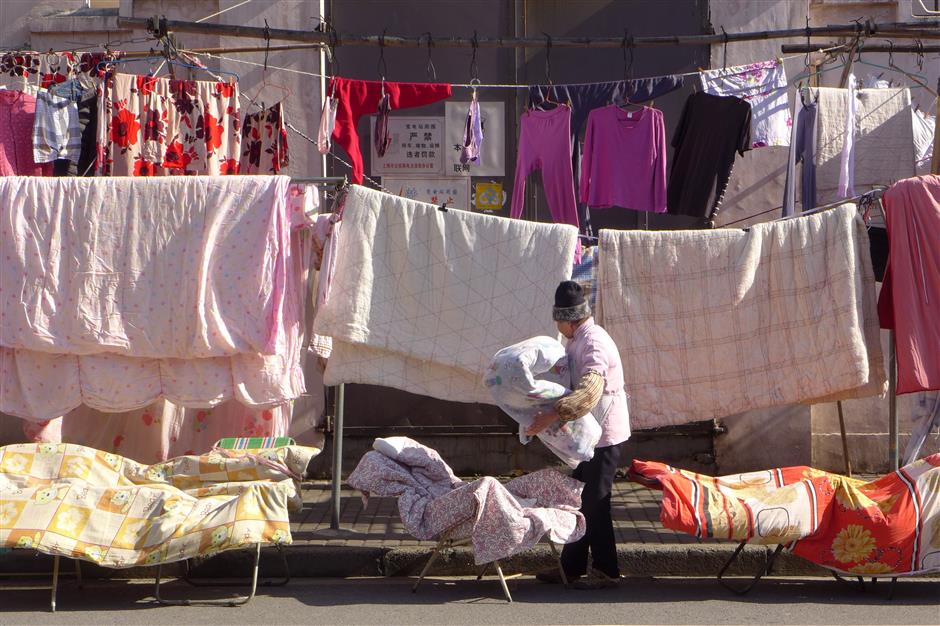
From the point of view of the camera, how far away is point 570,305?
6410 millimetres

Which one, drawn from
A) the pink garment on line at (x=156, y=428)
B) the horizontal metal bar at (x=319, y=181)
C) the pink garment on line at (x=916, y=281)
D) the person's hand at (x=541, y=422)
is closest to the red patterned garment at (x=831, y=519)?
the person's hand at (x=541, y=422)

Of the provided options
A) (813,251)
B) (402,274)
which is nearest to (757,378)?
(813,251)

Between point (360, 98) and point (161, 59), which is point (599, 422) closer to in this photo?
point (360, 98)

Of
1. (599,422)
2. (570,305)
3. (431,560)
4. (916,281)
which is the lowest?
(431,560)

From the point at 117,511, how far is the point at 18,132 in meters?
3.40

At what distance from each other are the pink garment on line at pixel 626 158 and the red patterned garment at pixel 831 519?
265cm

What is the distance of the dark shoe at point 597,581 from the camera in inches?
259

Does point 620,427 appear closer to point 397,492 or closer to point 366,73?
point 397,492

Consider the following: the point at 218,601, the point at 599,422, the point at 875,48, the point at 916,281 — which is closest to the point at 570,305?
the point at 599,422

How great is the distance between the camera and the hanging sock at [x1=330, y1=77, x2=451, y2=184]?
8.27 metres

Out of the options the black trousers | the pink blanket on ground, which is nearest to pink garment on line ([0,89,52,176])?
the pink blanket on ground

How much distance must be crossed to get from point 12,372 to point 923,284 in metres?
5.97

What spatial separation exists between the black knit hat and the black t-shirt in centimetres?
217

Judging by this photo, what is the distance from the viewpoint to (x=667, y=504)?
6238 mm
